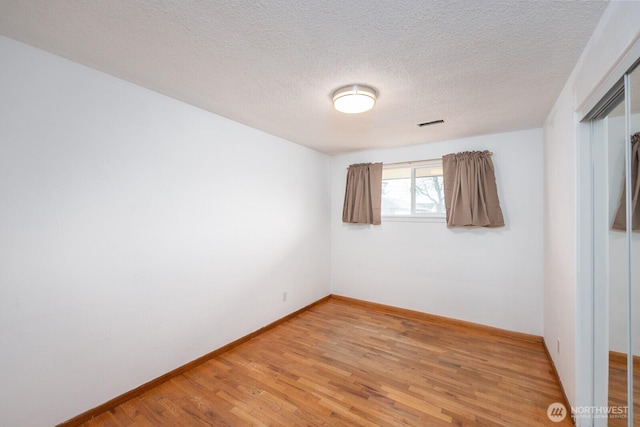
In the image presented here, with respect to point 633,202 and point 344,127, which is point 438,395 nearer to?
point 633,202

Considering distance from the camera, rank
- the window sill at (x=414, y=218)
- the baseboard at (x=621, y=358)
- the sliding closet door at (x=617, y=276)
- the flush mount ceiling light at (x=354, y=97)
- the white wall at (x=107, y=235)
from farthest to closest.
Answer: the window sill at (x=414, y=218) → the flush mount ceiling light at (x=354, y=97) → the white wall at (x=107, y=235) → the sliding closet door at (x=617, y=276) → the baseboard at (x=621, y=358)

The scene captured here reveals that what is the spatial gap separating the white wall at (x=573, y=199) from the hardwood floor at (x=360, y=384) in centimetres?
38

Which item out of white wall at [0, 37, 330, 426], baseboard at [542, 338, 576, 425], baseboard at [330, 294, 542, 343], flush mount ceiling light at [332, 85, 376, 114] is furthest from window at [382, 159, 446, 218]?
white wall at [0, 37, 330, 426]

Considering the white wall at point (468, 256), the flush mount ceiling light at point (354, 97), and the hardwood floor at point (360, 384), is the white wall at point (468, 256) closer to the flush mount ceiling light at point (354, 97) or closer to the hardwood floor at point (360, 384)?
the hardwood floor at point (360, 384)

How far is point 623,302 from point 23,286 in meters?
3.23

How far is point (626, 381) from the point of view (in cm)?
121

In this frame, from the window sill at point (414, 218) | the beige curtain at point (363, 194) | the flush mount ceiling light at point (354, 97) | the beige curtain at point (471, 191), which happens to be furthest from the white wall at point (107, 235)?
the beige curtain at point (471, 191)

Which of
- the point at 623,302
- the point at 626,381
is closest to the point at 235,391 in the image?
the point at 626,381

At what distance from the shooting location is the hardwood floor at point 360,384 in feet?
5.75

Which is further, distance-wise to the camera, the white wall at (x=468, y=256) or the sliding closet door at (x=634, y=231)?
the white wall at (x=468, y=256)

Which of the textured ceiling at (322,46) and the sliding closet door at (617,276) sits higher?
the textured ceiling at (322,46)

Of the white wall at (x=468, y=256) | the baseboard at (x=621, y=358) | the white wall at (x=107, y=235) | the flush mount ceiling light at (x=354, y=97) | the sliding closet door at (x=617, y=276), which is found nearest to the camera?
the baseboard at (x=621, y=358)

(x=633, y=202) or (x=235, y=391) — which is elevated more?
(x=633, y=202)

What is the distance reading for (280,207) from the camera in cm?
332
